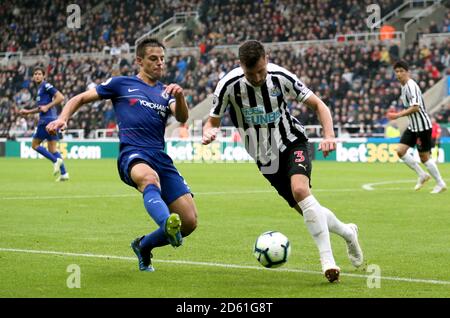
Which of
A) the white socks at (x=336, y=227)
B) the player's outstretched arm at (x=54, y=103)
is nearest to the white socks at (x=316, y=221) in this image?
the white socks at (x=336, y=227)

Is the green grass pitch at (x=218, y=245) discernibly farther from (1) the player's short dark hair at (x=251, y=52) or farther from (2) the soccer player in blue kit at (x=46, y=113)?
(2) the soccer player in blue kit at (x=46, y=113)

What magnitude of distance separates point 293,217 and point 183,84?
29.9 meters

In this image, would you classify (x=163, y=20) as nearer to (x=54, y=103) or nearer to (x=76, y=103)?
(x=54, y=103)

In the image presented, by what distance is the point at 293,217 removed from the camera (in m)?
13.7

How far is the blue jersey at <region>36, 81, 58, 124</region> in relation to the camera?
870 inches

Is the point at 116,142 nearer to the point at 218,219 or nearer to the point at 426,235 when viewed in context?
the point at 218,219

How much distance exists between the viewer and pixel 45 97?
882 inches

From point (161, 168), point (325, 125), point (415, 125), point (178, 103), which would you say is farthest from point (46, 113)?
point (325, 125)

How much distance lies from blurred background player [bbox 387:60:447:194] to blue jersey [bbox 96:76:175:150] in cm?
964

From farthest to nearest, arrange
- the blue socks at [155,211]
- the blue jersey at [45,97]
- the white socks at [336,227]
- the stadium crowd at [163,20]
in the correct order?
the stadium crowd at [163,20]
the blue jersey at [45,97]
the white socks at [336,227]
the blue socks at [155,211]

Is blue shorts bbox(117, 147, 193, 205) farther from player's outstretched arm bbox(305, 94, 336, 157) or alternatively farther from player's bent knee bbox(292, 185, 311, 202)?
player's outstretched arm bbox(305, 94, 336, 157)

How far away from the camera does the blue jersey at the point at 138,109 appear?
8.67 metres

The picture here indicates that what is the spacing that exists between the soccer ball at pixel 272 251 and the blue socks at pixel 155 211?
2.72 feet

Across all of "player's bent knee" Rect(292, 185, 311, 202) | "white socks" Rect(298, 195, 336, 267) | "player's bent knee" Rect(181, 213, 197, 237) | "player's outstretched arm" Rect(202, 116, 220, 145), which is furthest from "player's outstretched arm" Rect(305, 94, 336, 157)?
"player's bent knee" Rect(181, 213, 197, 237)
